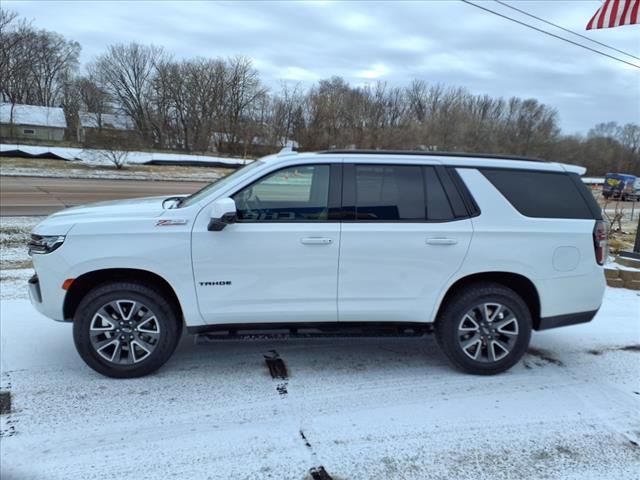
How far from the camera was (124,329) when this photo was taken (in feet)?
11.4

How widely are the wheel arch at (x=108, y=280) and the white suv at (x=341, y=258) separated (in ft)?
0.04

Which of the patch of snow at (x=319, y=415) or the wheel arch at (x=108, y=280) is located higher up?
the wheel arch at (x=108, y=280)

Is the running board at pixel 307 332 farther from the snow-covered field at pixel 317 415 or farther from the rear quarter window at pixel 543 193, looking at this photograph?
the rear quarter window at pixel 543 193

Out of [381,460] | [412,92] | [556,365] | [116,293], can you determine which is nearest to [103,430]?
[116,293]

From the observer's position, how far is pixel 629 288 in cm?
671

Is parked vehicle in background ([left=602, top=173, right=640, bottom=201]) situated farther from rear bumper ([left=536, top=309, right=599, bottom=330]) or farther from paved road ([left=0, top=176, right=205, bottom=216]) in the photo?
rear bumper ([left=536, top=309, right=599, bottom=330])

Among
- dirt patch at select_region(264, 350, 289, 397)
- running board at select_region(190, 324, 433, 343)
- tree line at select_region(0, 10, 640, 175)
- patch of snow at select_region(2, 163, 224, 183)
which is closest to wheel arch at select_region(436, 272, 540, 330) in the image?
running board at select_region(190, 324, 433, 343)

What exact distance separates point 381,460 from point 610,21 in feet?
27.0

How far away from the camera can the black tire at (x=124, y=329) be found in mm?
3430

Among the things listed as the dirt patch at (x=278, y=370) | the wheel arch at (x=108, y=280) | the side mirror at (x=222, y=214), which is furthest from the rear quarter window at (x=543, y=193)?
the wheel arch at (x=108, y=280)

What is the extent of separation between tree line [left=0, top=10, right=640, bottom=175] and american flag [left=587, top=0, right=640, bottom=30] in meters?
50.1

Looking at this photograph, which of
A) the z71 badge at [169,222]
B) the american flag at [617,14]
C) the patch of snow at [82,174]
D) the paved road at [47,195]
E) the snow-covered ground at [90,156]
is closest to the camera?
the z71 badge at [169,222]

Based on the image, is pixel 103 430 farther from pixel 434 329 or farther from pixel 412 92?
pixel 412 92

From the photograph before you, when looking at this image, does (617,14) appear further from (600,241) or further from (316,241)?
(316,241)
